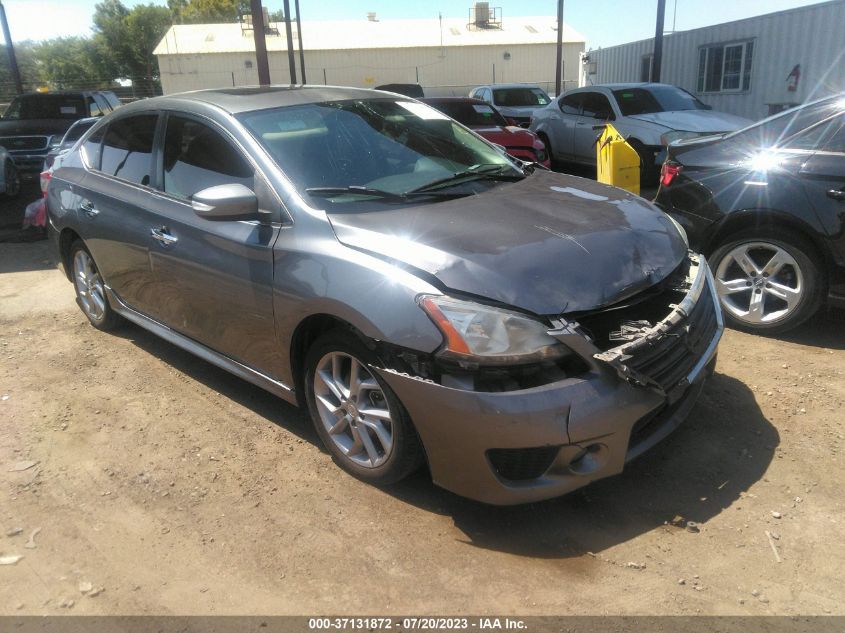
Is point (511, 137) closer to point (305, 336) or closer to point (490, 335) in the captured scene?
point (305, 336)

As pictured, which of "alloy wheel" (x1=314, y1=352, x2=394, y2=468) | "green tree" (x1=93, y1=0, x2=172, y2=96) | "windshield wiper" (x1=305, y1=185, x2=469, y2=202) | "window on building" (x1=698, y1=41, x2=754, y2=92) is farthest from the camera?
"green tree" (x1=93, y1=0, x2=172, y2=96)

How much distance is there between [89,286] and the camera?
16.9ft

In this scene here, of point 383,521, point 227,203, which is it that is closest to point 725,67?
point 227,203

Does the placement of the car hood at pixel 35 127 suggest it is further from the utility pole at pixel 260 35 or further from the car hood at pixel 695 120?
the car hood at pixel 695 120

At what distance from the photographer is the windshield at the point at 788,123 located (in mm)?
4430

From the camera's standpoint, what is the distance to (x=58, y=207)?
5117 mm

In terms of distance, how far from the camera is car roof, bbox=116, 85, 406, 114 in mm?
3742

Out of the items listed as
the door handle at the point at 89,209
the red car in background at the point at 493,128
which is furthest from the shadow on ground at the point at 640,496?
the red car in background at the point at 493,128

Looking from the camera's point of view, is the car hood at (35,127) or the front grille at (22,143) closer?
the front grille at (22,143)

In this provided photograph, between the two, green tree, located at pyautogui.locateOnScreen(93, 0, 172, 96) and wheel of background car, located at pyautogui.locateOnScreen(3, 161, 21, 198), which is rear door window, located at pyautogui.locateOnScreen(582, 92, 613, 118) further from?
green tree, located at pyautogui.locateOnScreen(93, 0, 172, 96)

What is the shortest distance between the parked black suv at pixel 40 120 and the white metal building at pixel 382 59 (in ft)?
96.1

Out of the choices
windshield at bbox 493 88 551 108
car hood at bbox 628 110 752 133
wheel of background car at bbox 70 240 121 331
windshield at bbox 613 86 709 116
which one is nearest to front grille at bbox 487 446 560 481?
wheel of background car at bbox 70 240 121 331

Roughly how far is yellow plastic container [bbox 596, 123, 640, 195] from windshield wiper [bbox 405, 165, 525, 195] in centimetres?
380

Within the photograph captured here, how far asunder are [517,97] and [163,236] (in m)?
14.2
